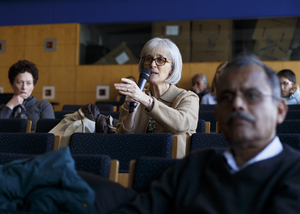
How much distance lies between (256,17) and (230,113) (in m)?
6.42

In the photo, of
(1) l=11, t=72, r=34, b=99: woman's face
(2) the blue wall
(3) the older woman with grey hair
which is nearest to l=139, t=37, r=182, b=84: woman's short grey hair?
(3) the older woman with grey hair

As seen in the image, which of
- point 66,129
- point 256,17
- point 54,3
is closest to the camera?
point 66,129

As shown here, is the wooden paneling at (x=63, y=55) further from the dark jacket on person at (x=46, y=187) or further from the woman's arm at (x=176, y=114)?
the dark jacket on person at (x=46, y=187)

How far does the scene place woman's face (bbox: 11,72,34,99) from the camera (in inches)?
142

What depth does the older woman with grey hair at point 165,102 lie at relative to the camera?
208 centimetres

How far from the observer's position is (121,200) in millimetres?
1213

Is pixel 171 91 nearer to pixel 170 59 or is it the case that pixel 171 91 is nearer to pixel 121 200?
pixel 170 59

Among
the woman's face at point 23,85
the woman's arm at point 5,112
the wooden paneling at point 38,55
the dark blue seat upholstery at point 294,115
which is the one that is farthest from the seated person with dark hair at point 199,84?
the wooden paneling at point 38,55

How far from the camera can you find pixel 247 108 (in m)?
1.03

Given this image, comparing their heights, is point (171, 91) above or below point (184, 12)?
below

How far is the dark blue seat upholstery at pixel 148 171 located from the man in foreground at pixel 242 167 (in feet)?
0.43

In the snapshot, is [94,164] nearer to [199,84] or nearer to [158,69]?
[158,69]

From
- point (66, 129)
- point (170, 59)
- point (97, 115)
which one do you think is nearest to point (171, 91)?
point (170, 59)

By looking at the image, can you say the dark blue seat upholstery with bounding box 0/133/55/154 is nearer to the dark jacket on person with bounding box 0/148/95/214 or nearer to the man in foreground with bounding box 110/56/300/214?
the dark jacket on person with bounding box 0/148/95/214
